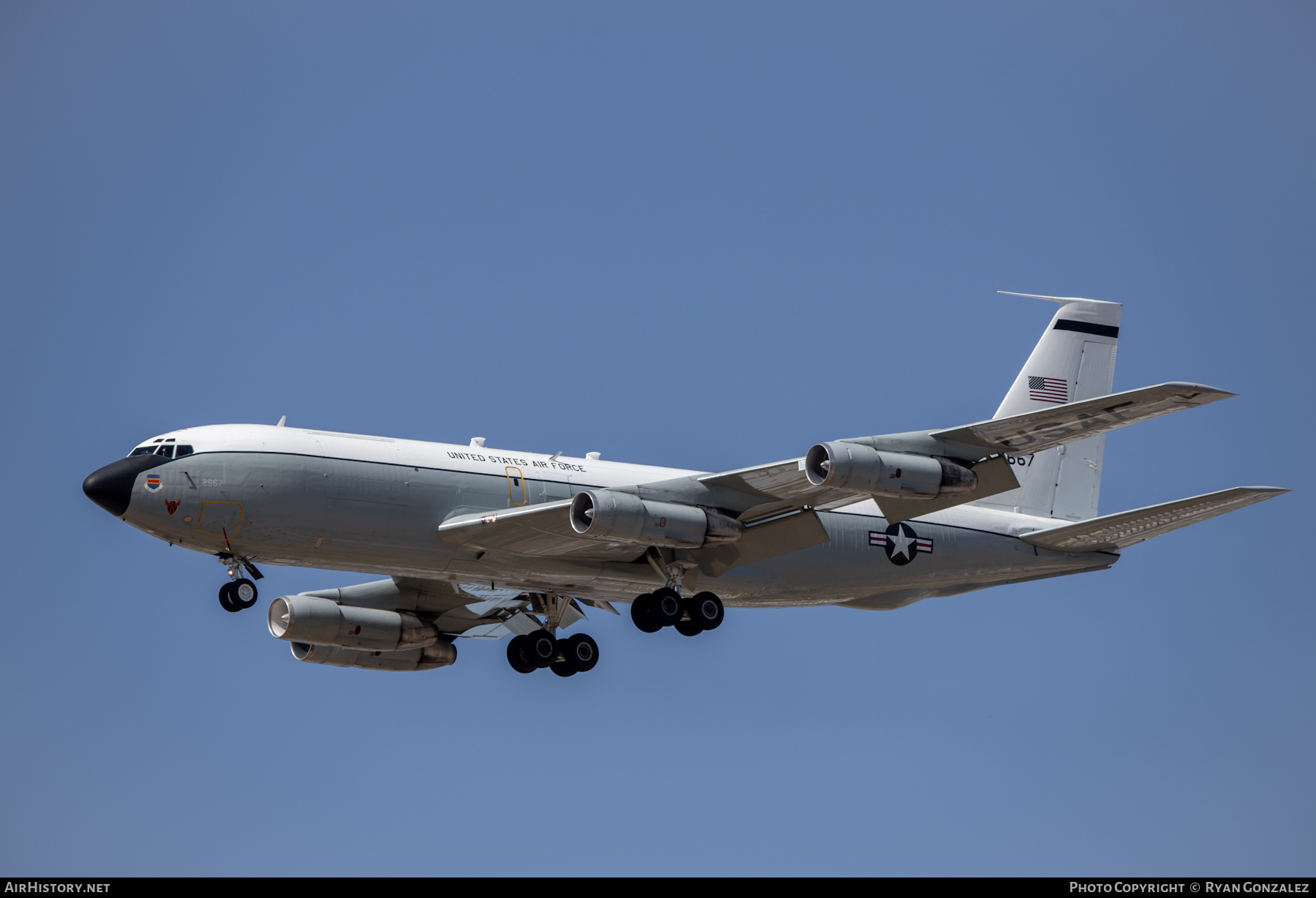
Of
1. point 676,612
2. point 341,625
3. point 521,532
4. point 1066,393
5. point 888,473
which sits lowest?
point 676,612

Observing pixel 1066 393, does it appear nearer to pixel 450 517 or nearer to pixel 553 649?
pixel 553 649

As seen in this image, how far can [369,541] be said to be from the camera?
3350cm

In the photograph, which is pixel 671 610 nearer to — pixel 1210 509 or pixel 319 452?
pixel 319 452

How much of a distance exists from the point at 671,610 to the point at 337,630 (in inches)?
412

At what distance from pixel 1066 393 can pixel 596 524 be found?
18.4 metres

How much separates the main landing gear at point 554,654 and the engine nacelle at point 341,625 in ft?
11.2

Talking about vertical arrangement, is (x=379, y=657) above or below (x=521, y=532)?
below

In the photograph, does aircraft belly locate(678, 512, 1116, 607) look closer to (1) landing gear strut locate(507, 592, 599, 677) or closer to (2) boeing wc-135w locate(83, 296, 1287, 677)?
(2) boeing wc-135w locate(83, 296, 1287, 677)

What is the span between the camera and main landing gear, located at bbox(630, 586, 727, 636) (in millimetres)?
35812

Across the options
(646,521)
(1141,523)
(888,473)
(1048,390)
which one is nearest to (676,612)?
(646,521)

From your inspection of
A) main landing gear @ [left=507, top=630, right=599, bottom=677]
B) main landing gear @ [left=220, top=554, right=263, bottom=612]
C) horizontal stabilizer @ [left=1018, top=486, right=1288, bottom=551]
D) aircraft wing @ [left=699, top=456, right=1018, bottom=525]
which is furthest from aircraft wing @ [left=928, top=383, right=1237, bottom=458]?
main landing gear @ [left=220, top=554, right=263, bottom=612]

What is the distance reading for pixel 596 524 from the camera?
3278 cm

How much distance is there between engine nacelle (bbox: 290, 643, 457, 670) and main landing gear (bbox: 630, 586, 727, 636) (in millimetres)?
8565
